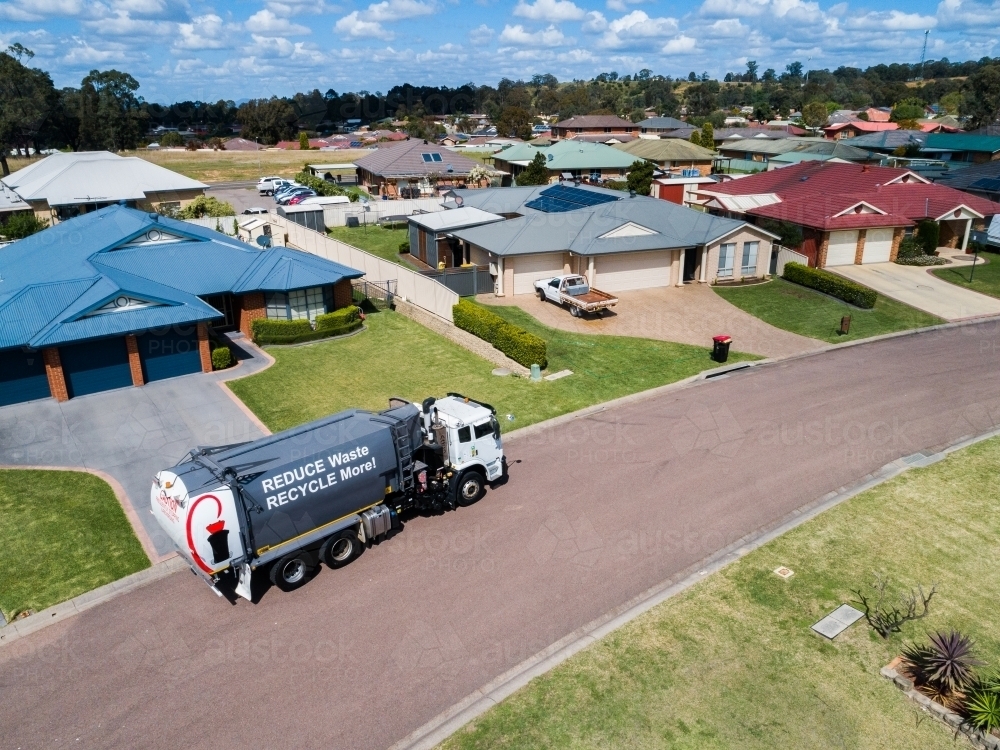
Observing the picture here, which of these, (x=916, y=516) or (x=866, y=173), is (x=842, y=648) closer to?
(x=916, y=516)

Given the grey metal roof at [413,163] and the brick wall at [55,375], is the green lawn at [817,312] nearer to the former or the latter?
the brick wall at [55,375]

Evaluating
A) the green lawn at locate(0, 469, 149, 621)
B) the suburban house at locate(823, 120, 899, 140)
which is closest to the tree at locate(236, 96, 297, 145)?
the suburban house at locate(823, 120, 899, 140)

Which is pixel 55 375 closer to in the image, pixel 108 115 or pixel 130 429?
pixel 130 429

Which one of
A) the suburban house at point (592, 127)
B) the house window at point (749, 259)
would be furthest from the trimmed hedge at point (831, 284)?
the suburban house at point (592, 127)

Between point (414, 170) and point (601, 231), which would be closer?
point (601, 231)

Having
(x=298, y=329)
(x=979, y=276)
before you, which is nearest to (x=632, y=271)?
(x=298, y=329)

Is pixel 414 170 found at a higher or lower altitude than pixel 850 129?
lower

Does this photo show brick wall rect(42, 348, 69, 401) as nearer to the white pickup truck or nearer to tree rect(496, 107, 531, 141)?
the white pickup truck

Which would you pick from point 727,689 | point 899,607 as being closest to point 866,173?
point 899,607
